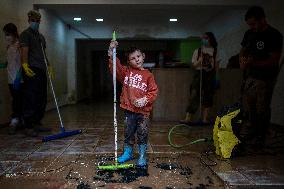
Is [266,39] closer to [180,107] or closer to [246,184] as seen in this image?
[246,184]

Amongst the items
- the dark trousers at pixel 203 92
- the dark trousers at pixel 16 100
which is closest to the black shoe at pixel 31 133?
the dark trousers at pixel 16 100

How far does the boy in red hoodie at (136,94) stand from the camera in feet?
11.4

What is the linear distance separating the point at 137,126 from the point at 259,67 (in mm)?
1953

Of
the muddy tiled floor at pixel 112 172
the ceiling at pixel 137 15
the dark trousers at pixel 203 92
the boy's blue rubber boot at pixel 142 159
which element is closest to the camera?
the muddy tiled floor at pixel 112 172

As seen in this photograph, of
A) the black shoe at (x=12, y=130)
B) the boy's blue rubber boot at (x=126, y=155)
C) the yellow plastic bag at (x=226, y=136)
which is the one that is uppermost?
the yellow plastic bag at (x=226, y=136)

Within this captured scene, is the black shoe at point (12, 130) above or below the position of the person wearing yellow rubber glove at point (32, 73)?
below

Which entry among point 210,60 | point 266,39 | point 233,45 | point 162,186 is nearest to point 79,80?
point 233,45

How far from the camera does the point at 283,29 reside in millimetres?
5988

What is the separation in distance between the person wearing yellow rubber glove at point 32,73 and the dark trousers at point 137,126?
201cm

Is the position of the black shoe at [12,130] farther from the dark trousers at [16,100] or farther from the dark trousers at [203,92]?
the dark trousers at [203,92]

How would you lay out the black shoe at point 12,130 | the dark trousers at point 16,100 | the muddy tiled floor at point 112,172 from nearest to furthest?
1. the muddy tiled floor at point 112,172
2. the black shoe at point 12,130
3. the dark trousers at point 16,100

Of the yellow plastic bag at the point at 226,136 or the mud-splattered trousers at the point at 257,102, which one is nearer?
the yellow plastic bag at the point at 226,136

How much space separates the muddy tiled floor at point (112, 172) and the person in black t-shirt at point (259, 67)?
0.71 m

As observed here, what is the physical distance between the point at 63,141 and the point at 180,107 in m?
2.97
